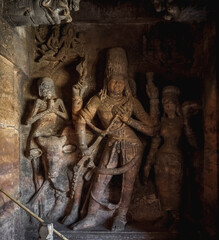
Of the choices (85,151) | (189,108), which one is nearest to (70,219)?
(85,151)

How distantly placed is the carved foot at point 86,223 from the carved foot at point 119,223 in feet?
1.20

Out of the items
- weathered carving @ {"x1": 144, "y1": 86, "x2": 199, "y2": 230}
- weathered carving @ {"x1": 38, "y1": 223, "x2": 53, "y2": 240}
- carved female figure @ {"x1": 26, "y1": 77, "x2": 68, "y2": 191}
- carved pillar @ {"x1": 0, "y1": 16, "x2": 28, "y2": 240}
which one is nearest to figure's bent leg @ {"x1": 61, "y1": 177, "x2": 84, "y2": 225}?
carved female figure @ {"x1": 26, "y1": 77, "x2": 68, "y2": 191}

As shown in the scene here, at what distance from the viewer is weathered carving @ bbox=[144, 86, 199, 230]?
4.03m

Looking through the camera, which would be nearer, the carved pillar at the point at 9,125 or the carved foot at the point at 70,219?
the carved pillar at the point at 9,125

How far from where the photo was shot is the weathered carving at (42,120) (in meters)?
4.23

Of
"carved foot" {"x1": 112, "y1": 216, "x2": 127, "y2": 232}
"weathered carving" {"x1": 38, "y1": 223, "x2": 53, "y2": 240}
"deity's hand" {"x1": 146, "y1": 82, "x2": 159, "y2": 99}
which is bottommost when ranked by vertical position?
"carved foot" {"x1": 112, "y1": 216, "x2": 127, "y2": 232}

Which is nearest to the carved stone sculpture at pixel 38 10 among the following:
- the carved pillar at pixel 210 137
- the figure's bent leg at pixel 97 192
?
the carved pillar at pixel 210 137

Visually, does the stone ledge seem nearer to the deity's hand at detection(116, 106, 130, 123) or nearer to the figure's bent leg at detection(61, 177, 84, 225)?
the figure's bent leg at detection(61, 177, 84, 225)

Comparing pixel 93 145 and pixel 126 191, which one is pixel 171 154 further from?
pixel 93 145

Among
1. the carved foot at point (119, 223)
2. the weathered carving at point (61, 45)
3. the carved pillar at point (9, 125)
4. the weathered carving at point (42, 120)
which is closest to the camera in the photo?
the carved pillar at point (9, 125)

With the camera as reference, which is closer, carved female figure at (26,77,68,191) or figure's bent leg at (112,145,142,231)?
figure's bent leg at (112,145,142,231)

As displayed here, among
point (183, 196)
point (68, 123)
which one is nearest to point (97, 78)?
point (68, 123)

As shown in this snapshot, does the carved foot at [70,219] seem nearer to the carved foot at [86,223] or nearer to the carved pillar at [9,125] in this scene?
the carved foot at [86,223]

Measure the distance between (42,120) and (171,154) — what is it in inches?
92.5
